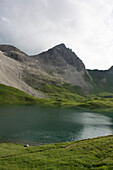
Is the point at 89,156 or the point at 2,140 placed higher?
the point at 89,156

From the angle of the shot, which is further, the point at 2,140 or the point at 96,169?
the point at 2,140

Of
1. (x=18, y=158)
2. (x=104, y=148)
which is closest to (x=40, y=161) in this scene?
(x=18, y=158)

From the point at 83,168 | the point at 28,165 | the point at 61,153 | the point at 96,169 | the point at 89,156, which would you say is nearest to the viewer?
the point at 96,169

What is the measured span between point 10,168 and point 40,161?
6.59 meters

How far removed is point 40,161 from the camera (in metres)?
28.8

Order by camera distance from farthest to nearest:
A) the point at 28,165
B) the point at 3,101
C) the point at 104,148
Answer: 1. the point at 3,101
2. the point at 104,148
3. the point at 28,165

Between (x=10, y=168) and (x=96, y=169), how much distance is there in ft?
55.1

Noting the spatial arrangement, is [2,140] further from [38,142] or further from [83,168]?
[83,168]

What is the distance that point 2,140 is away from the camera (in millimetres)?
57156

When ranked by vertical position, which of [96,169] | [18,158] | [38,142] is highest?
[96,169]

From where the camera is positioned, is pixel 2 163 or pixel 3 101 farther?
pixel 3 101

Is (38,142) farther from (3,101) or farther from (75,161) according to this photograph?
(3,101)

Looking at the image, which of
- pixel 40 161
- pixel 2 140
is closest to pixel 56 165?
pixel 40 161

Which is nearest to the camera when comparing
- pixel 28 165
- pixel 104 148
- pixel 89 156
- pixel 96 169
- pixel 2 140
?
pixel 96 169
